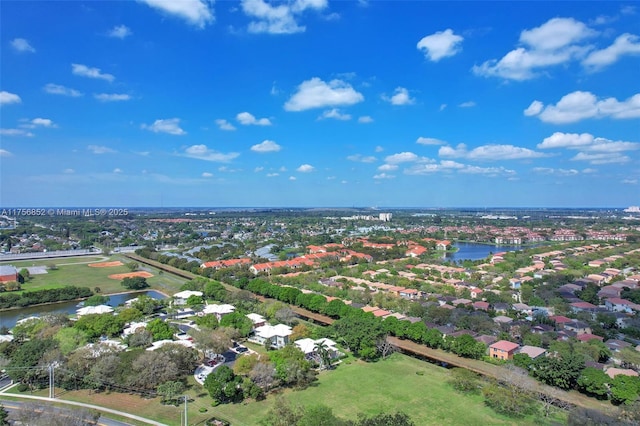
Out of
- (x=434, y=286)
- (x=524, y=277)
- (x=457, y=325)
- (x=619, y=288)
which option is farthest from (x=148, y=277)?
(x=619, y=288)

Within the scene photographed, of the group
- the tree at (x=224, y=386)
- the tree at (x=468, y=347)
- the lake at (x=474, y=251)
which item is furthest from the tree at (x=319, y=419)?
the lake at (x=474, y=251)

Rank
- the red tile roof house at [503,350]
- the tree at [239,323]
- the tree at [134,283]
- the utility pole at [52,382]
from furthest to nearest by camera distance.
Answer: the tree at [134,283], the tree at [239,323], the red tile roof house at [503,350], the utility pole at [52,382]

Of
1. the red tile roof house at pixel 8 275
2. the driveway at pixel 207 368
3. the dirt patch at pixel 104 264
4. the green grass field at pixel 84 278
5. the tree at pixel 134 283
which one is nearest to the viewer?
the driveway at pixel 207 368

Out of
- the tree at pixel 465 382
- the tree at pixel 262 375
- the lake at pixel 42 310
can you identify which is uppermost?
the tree at pixel 262 375

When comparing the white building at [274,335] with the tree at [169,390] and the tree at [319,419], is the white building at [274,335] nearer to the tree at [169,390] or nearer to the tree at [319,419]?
the tree at [169,390]

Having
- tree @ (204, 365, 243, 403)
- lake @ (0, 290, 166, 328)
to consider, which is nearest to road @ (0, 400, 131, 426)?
tree @ (204, 365, 243, 403)

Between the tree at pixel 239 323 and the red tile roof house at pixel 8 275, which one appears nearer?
the tree at pixel 239 323
